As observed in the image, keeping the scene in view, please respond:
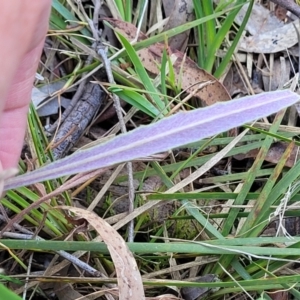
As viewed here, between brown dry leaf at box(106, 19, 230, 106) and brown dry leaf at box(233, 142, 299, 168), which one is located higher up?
brown dry leaf at box(106, 19, 230, 106)

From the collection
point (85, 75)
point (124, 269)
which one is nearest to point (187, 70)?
point (85, 75)

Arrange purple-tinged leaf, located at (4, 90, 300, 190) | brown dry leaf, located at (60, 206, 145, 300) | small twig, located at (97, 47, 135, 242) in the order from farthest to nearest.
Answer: small twig, located at (97, 47, 135, 242), brown dry leaf, located at (60, 206, 145, 300), purple-tinged leaf, located at (4, 90, 300, 190)

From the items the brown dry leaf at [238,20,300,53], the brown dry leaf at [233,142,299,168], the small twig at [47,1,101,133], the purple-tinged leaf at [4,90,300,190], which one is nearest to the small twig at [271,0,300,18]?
the brown dry leaf at [238,20,300,53]

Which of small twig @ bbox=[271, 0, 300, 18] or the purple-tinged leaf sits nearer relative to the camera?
the purple-tinged leaf

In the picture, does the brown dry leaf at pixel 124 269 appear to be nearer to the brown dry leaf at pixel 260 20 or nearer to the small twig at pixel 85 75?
the small twig at pixel 85 75

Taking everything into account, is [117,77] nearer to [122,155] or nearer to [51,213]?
[51,213]

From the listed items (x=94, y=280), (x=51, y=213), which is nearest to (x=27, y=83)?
(x=51, y=213)

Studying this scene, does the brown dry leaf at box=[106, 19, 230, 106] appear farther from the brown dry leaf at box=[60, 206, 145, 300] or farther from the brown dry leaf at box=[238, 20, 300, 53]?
the brown dry leaf at box=[60, 206, 145, 300]

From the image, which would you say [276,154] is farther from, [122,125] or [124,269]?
[124,269]

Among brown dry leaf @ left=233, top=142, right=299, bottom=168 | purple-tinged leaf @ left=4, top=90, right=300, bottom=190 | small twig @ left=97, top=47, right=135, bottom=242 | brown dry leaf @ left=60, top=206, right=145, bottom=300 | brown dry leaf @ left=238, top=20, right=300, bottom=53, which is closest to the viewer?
purple-tinged leaf @ left=4, top=90, right=300, bottom=190
